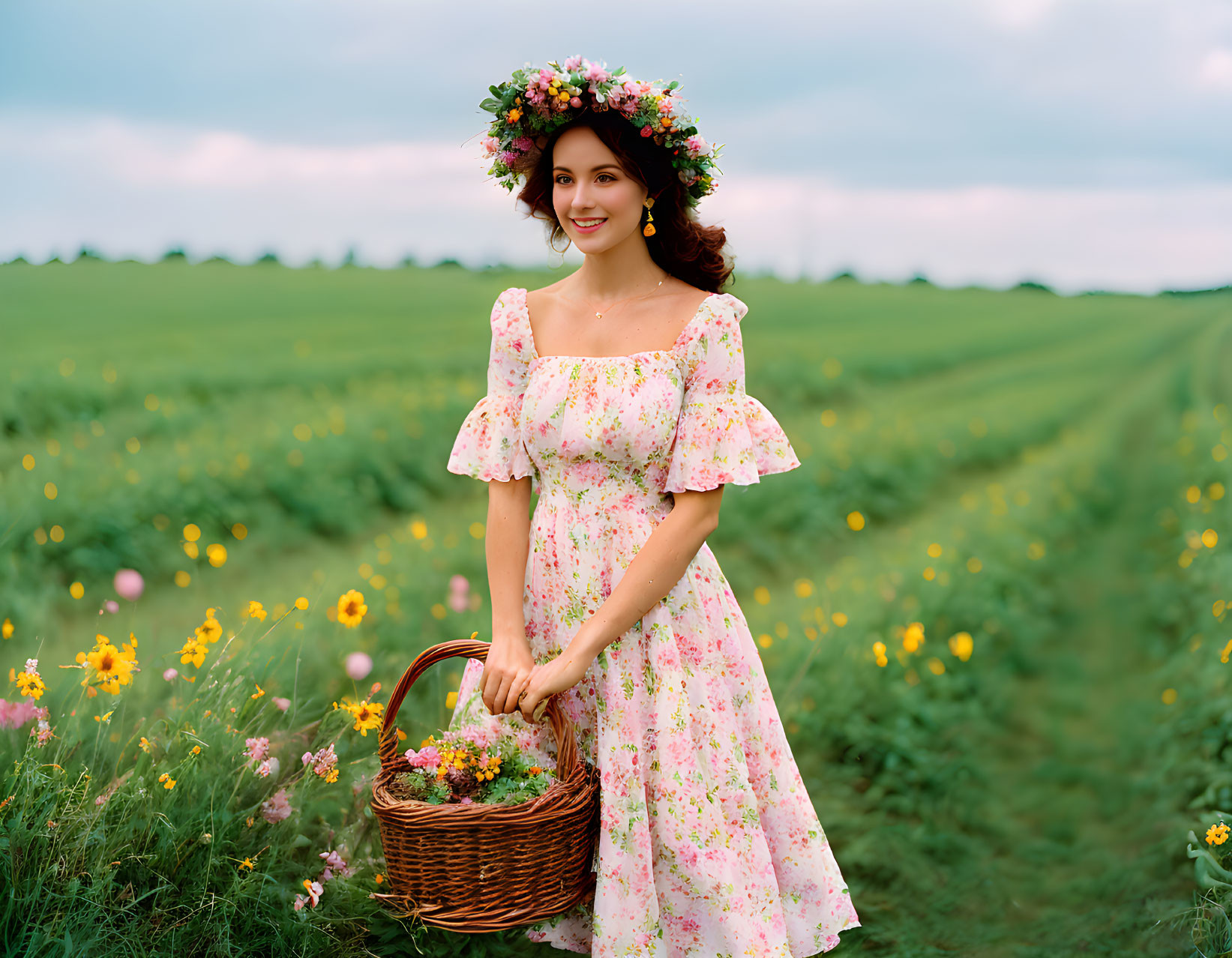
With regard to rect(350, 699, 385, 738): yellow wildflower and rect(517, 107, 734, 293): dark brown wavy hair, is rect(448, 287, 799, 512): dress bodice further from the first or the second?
rect(350, 699, 385, 738): yellow wildflower

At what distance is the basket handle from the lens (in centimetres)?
225

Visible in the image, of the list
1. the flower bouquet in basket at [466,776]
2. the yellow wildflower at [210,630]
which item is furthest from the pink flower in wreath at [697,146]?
the yellow wildflower at [210,630]

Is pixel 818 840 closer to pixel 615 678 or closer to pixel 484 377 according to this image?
pixel 615 678

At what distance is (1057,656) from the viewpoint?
5418mm

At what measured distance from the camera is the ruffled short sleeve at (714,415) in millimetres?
2426

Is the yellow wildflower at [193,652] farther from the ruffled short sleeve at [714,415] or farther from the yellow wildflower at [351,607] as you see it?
the ruffled short sleeve at [714,415]

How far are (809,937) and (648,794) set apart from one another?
1.98ft

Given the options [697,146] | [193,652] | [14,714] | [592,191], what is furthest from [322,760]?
[697,146]

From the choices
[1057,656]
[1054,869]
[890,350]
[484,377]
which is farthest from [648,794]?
[890,350]

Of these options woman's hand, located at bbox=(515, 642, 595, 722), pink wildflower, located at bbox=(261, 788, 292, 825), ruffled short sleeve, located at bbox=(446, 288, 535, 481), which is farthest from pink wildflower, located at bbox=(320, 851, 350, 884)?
ruffled short sleeve, located at bbox=(446, 288, 535, 481)

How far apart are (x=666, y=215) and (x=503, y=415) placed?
68 cm

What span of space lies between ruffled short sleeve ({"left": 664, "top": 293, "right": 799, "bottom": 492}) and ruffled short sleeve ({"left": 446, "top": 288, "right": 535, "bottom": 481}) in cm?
42

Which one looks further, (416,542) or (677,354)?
(416,542)

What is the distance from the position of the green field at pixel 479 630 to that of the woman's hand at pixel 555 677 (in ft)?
2.53
